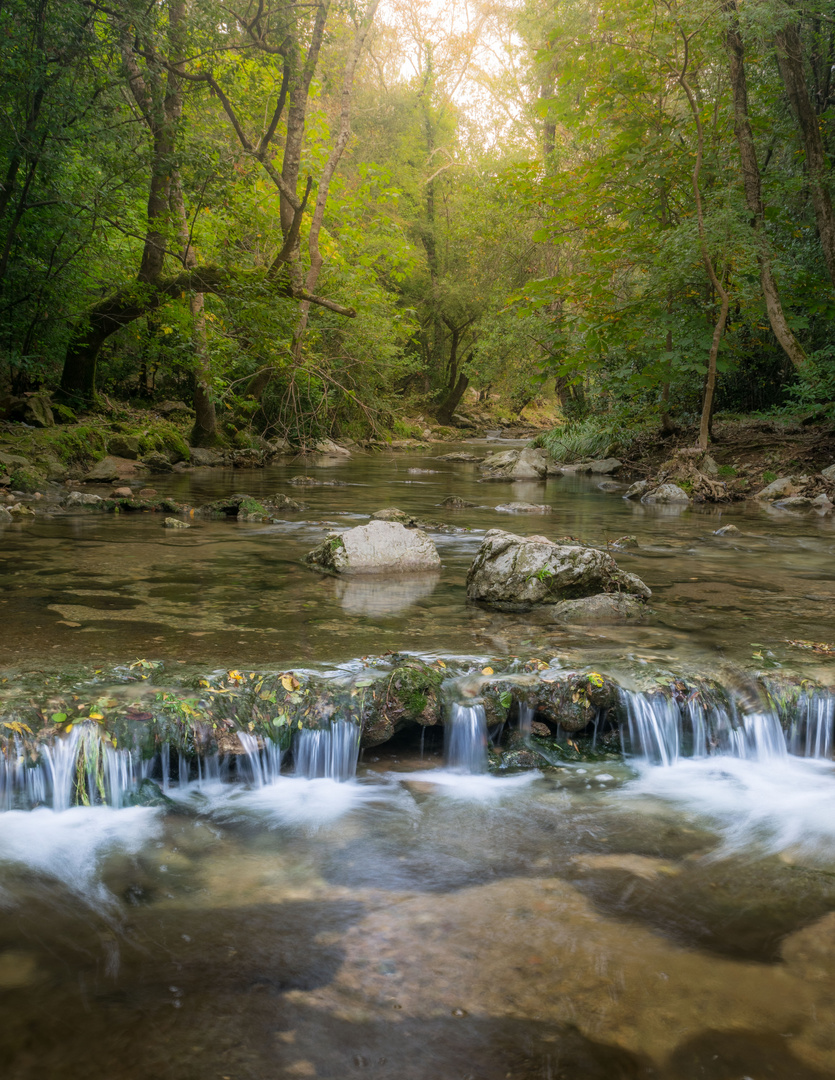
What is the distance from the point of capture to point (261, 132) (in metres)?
17.2

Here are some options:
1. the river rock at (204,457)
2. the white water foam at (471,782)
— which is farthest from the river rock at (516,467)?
the white water foam at (471,782)

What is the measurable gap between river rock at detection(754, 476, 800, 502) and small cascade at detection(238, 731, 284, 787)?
12049 mm

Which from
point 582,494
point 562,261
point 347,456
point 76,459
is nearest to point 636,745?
point 582,494

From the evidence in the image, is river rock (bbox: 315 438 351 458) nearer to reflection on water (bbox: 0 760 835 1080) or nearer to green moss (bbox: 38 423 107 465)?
green moss (bbox: 38 423 107 465)

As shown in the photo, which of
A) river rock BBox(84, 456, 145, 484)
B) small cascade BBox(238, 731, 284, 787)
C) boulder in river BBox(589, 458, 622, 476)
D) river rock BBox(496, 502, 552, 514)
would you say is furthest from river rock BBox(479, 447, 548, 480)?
small cascade BBox(238, 731, 284, 787)

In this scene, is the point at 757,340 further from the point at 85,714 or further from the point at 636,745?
the point at 85,714

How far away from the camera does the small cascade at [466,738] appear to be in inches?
160

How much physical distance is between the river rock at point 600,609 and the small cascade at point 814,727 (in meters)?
1.59

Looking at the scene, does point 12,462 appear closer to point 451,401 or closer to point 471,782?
point 471,782

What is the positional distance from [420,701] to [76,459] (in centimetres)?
1237

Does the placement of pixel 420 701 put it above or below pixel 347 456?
below

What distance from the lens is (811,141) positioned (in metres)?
12.6

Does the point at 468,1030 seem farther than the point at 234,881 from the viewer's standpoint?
No

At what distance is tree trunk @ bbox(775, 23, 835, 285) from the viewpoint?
12.3 m
